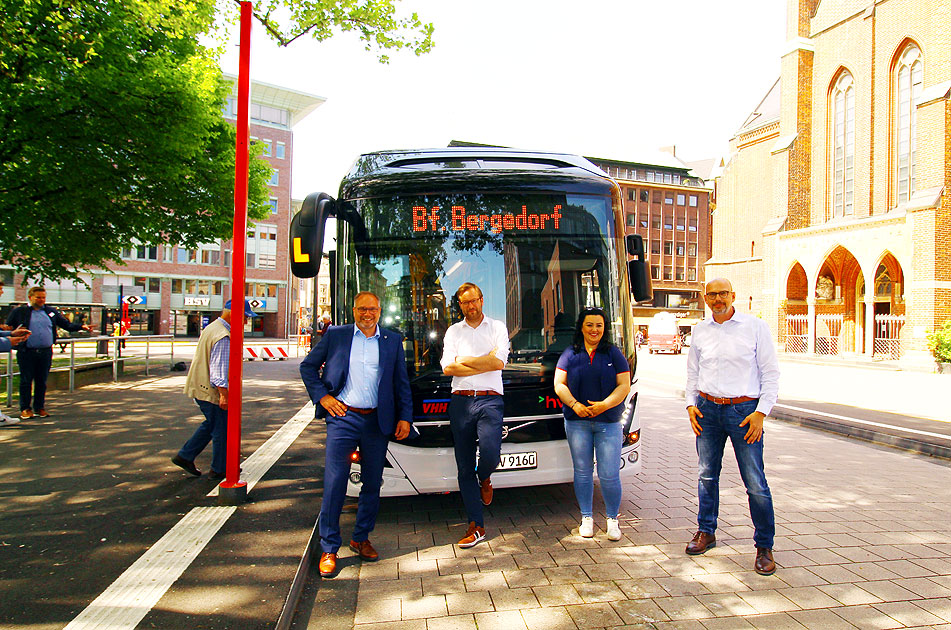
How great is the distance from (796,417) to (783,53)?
34.8 meters

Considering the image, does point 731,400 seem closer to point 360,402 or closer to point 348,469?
point 360,402

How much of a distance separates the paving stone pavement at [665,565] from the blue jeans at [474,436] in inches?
17.7

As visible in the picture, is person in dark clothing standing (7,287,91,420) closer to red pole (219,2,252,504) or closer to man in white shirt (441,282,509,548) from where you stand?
red pole (219,2,252,504)

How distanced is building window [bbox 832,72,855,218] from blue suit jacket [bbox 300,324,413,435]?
37.9m

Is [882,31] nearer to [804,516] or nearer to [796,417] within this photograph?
[796,417]

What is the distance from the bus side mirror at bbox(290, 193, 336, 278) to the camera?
4535 millimetres

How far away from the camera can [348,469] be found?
4039 millimetres

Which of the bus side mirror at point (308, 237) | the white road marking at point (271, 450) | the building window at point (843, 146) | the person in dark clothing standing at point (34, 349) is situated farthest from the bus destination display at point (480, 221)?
the building window at point (843, 146)

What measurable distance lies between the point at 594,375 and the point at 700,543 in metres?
1.36

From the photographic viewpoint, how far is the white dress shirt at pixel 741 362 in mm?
3973

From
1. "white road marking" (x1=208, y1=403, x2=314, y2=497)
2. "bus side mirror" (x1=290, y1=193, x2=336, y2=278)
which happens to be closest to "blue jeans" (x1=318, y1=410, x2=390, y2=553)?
"bus side mirror" (x1=290, y1=193, x2=336, y2=278)

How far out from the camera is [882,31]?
3206 centimetres

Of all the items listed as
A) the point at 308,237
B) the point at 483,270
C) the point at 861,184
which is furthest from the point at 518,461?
the point at 861,184

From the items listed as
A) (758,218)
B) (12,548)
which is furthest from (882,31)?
(12,548)
